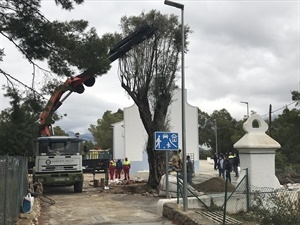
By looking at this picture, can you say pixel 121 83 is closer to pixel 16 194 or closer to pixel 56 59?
pixel 56 59

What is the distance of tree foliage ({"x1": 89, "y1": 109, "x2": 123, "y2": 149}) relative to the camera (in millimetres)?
74000

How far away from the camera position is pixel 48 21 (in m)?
12.0

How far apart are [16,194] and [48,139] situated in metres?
10.1

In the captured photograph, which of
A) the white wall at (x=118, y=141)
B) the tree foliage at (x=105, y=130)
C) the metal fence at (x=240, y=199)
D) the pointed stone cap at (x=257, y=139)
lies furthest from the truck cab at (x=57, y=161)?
the tree foliage at (x=105, y=130)

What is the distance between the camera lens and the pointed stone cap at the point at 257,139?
12.1 metres

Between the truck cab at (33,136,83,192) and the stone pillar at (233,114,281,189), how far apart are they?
11.0 m

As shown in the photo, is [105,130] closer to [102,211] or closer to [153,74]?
[153,74]

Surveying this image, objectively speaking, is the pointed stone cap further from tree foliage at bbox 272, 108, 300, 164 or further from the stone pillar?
tree foliage at bbox 272, 108, 300, 164

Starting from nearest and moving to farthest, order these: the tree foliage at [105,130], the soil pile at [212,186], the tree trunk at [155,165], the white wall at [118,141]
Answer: the soil pile at [212,186]
the tree trunk at [155,165]
the white wall at [118,141]
the tree foliage at [105,130]

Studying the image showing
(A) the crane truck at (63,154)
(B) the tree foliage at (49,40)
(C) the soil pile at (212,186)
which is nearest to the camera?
(B) the tree foliage at (49,40)

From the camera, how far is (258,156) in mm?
12195

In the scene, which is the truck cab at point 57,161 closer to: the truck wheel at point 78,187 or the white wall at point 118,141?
the truck wheel at point 78,187

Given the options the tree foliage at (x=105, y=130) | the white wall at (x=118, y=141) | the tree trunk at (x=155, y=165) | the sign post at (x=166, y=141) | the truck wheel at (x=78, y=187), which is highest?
the tree foliage at (x=105, y=130)

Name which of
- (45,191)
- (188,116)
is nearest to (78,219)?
(45,191)
